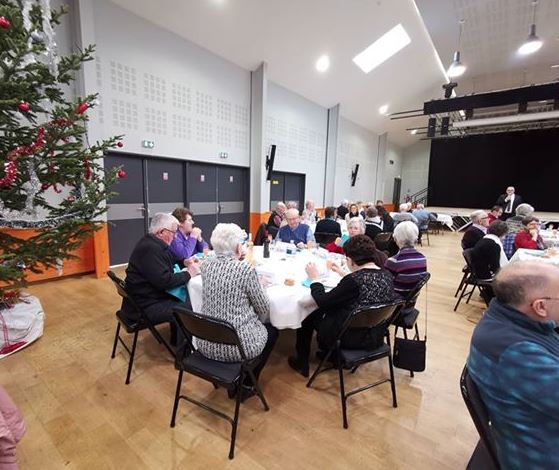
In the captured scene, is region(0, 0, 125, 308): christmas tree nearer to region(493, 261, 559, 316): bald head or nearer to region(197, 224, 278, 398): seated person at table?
region(197, 224, 278, 398): seated person at table

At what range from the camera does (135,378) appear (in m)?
2.27

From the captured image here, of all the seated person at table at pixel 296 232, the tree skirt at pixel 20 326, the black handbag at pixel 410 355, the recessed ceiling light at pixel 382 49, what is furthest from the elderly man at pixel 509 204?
the tree skirt at pixel 20 326

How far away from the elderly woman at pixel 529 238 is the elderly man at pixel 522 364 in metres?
3.93

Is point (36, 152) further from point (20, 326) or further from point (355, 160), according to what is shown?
point (355, 160)

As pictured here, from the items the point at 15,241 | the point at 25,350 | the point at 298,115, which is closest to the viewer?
the point at 15,241

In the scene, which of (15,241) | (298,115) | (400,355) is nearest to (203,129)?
(298,115)

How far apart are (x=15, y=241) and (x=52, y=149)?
70 centimetres

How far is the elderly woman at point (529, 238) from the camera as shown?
13.3 feet

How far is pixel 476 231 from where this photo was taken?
156 inches

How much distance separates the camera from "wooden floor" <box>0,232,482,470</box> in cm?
162

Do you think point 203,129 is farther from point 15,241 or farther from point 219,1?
point 15,241

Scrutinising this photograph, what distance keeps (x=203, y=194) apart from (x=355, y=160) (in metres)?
7.21

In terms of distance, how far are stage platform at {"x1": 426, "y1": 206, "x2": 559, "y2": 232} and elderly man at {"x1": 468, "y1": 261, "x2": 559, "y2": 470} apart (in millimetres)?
11118

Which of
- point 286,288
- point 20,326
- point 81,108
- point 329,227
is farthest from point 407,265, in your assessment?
point 20,326
